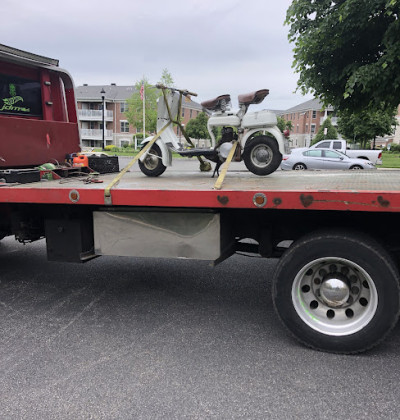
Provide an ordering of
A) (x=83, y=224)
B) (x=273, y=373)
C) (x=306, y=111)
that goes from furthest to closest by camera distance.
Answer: (x=306, y=111)
(x=83, y=224)
(x=273, y=373)

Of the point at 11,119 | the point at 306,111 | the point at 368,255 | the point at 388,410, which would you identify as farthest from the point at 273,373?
the point at 306,111

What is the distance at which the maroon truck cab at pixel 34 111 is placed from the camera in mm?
A: 4371

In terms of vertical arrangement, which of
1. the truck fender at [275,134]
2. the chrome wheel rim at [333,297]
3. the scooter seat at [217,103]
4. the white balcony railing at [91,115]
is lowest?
the chrome wheel rim at [333,297]

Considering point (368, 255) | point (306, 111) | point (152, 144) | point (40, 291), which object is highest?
point (306, 111)

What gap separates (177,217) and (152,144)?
1.68 metres

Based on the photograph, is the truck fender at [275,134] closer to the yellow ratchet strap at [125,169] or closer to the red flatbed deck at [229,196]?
the yellow ratchet strap at [125,169]

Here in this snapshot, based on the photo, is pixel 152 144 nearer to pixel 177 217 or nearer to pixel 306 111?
pixel 177 217

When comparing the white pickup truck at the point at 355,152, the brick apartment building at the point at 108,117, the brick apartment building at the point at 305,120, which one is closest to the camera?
the white pickup truck at the point at 355,152

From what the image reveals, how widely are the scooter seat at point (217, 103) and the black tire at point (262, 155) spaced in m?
0.57

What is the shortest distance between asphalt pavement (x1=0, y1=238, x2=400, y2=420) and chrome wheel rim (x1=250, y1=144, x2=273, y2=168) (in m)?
1.38

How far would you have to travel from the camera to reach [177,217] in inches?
130

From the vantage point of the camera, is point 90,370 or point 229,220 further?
point 229,220

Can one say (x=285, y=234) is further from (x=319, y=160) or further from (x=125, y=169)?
(x=319, y=160)

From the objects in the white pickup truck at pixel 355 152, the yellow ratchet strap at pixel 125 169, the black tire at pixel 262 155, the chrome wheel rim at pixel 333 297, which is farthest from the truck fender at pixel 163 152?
the white pickup truck at pixel 355 152
